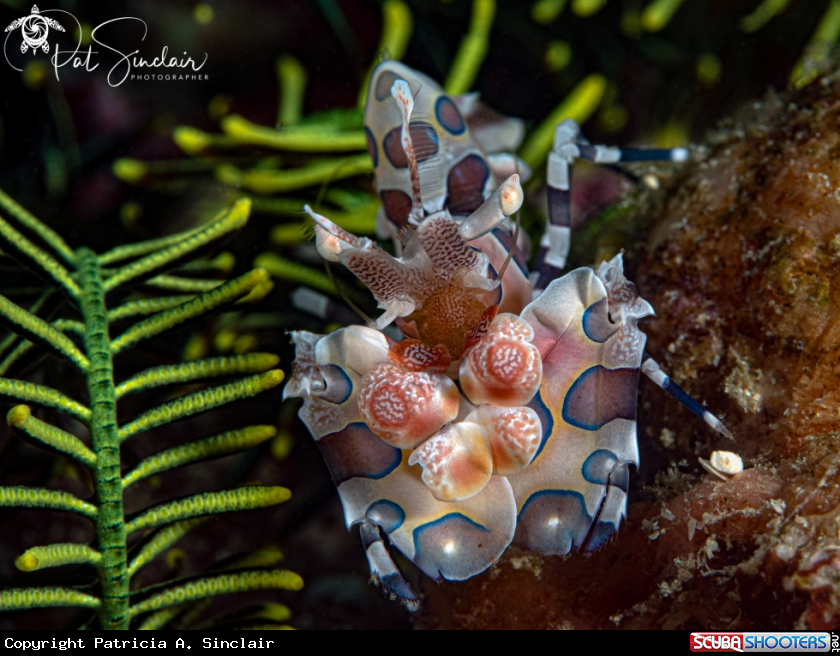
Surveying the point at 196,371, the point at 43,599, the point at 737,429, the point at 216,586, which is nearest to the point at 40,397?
the point at 196,371

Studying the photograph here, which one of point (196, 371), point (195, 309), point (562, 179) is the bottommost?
point (196, 371)

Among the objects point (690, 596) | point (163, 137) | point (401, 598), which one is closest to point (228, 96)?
point (163, 137)

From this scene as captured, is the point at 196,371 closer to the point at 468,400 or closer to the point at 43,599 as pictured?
the point at 43,599

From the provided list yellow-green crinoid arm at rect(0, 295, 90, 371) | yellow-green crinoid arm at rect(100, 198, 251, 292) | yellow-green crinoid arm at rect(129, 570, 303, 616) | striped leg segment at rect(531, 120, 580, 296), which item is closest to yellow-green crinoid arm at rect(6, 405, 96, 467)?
yellow-green crinoid arm at rect(0, 295, 90, 371)

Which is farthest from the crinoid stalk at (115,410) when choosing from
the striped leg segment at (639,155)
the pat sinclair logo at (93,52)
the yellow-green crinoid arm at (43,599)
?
the striped leg segment at (639,155)

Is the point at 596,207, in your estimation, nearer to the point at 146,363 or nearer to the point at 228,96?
the point at 228,96

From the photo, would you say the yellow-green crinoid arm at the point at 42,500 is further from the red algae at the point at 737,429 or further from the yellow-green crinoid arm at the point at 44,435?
the red algae at the point at 737,429
